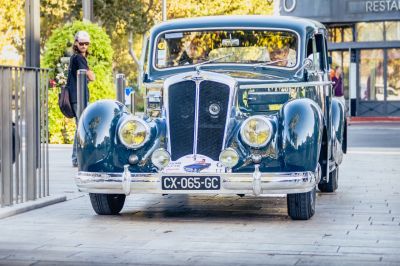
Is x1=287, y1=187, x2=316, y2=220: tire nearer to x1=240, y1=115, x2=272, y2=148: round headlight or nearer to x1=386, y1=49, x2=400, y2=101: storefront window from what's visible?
x1=240, y1=115, x2=272, y2=148: round headlight

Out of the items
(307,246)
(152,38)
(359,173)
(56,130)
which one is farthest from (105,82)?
(307,246)

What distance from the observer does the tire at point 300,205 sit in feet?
32.9

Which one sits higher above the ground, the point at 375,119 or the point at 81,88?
the point at 81,88

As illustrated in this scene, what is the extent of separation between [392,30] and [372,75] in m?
1.89

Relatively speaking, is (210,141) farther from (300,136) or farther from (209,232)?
(209,232)

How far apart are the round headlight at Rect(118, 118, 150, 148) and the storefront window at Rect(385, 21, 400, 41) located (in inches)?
1324

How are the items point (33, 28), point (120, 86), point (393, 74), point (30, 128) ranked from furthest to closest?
point (393, 74) < point (33, 28) < point (120, 86) < point (30, 128)

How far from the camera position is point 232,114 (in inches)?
397

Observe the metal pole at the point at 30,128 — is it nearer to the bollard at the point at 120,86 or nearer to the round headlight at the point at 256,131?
the bollard at the point at 120,86

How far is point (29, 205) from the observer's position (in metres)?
11.0

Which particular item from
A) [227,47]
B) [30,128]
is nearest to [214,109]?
[227,47]

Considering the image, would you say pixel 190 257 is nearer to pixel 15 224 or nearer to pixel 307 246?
pixel 307 246

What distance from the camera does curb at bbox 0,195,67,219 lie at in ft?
34.1

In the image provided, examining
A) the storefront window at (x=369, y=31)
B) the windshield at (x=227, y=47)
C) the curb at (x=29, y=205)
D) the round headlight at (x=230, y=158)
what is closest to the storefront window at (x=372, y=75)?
the storefront window at (x=369, y=31)
